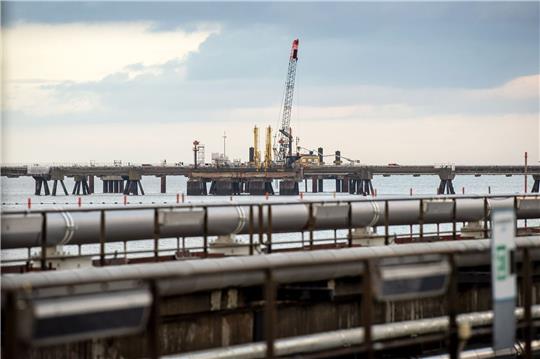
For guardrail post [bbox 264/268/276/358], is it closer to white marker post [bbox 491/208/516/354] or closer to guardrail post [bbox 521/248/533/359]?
white marker post [bbox 491/208/516/354]

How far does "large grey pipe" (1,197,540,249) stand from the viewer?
71.6 feet

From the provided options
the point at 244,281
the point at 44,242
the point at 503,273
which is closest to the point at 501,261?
the point at 503,273

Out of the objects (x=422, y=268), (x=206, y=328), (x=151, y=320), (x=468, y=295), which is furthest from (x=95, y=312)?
(x=468, y=295)

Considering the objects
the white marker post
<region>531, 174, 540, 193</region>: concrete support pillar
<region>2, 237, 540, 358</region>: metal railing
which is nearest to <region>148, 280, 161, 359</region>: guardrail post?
<region>2, 237, 540, 358</region>: metal railing

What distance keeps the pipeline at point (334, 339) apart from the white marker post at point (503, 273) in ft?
21.9

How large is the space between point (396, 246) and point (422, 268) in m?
13.7

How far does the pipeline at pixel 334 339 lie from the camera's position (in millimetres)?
19219

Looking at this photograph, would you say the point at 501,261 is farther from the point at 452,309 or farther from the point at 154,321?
the point at 154,321

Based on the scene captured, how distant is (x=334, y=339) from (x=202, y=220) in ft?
16.1

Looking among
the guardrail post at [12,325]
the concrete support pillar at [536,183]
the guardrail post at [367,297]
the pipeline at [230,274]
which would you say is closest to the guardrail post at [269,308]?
the guardrail post at [367,297]

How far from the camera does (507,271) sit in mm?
11797

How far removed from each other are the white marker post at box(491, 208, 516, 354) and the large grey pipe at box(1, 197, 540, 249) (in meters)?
11.6

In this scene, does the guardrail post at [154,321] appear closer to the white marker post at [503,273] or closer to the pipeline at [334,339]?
the white marker post at [503,273]

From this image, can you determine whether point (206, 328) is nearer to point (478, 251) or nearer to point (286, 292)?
point (286, 292)
